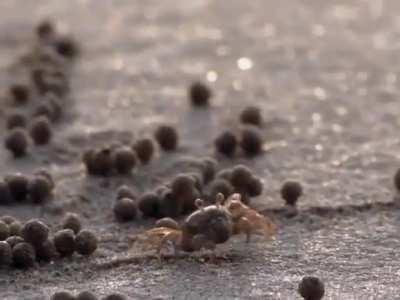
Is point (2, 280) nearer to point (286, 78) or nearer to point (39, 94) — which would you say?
point (39, 94)

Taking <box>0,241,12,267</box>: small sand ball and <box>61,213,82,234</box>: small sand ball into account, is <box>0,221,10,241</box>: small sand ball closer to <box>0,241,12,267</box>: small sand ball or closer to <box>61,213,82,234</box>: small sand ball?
<box>0,241,12,267</box>: small sand ball

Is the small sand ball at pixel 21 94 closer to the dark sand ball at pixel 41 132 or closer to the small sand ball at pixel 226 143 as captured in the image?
the dark sand ball at pixel 41 132

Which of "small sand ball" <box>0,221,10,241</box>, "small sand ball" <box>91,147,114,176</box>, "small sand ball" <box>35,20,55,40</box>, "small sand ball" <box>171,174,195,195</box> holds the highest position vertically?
"small sand ball" <box>35,20,55,40</box>

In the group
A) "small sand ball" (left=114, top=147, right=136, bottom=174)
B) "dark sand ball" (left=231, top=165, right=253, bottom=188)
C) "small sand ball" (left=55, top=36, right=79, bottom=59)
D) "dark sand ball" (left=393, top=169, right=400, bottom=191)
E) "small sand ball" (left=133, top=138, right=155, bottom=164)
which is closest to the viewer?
"dark sand ball" (left=231, top=165, right=253, bottom=188)

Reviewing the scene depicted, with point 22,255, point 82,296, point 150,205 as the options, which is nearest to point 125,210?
point 150,205

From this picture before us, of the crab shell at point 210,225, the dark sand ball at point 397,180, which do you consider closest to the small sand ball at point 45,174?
the crab shell at point 210,225

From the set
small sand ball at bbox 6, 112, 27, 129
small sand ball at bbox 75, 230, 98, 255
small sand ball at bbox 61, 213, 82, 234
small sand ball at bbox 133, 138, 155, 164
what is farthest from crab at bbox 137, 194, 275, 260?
small sand ball at bbox 6, 112, 27, 129

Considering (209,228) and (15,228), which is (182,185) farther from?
(15,228)
